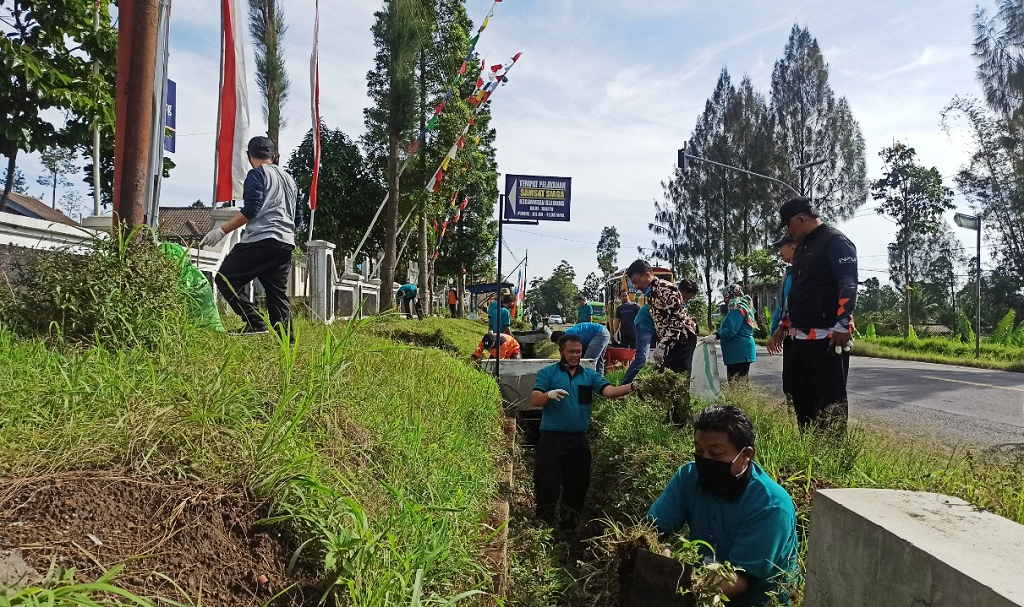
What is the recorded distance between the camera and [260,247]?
454 cm

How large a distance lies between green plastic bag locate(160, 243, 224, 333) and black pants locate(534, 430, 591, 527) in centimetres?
257

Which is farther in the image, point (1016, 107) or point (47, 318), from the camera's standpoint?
point (1016, 107)

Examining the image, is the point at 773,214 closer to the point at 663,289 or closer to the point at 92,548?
the point at 663,289

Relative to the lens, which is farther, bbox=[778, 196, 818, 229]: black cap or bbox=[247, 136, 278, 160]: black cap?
bbox=[247, 136, 278, 160]: black cap

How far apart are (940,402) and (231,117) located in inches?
442

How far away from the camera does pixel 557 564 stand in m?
3.89

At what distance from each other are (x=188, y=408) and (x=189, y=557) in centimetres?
65

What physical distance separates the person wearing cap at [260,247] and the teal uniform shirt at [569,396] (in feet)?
6.79

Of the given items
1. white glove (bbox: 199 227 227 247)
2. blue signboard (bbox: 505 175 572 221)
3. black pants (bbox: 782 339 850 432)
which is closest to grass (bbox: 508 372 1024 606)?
black pants (bbox: 782 339 850 432)

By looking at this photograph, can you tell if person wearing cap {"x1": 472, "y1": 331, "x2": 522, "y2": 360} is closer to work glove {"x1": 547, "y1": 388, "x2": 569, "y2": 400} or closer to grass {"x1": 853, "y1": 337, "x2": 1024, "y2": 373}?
work glove {"x1": 547, "y1": 388, "x2": 569, "y2": 400}

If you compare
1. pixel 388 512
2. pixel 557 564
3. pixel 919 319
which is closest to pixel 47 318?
pixel 388 512

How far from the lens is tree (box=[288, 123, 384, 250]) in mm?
21359

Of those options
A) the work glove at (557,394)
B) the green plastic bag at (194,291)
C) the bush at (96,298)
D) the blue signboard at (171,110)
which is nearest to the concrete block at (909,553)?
the work glove at (557,394)

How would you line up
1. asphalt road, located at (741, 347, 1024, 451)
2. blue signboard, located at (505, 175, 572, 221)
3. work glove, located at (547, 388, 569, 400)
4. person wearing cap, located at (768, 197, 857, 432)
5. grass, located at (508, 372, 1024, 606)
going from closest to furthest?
grass, located at (508, 372, 1024, 606)
person wearing cap, located at (768, 197, 857, 432)
work glove, located at (547, 388, 569, 400)
asphalt road, located at (741, 347, 1024, 451)
blue signboard, located at (505, 175, 572, 221)
